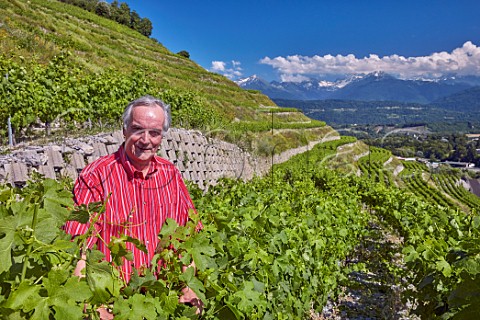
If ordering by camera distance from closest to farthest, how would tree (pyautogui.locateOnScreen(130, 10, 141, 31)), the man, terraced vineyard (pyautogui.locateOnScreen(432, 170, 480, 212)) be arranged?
the man → terraced vineyard (pyautogui.locateOnScreen(432, 170, 480, 212)) → tree (pyautogui.locateOnScreen(130, 10, 141, 31))

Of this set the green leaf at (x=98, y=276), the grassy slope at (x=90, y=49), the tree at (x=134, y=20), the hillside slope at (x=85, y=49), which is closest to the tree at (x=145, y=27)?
→ the tree at (x=134, y=20)

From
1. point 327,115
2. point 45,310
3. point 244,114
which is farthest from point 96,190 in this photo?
point 327,115

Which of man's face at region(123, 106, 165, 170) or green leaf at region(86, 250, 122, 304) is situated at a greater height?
man's face at region(123, 106, 165, 170)

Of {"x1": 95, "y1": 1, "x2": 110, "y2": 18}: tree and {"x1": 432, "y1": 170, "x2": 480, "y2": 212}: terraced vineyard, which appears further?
{"x1": 95, "y1": 1, "x2": 110, "y2": 18}: tree

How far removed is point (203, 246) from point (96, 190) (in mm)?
652

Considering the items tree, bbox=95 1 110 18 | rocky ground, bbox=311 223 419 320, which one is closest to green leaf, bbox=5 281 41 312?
rocky ground, bbox=311 223 419 320

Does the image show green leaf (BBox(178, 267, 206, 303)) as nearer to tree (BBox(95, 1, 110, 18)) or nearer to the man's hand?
the man's hand

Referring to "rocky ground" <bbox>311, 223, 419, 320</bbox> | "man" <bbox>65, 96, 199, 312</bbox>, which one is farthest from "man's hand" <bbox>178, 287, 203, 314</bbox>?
"rocky ground" <bbox>311, 223, 419, 320</bbox>

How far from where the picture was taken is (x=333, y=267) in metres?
5.60

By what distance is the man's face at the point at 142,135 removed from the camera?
2.13 m

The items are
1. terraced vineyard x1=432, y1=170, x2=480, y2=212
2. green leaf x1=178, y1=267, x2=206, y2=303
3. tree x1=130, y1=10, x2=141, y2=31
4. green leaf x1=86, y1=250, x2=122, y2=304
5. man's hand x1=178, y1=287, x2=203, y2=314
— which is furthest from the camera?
tree x1=130, y1=10, x2=141, y2=31

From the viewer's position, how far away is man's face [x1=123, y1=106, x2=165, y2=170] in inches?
83.8

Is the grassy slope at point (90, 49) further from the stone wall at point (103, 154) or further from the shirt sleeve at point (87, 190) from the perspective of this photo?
the shirt sleeve at point (87, 190)

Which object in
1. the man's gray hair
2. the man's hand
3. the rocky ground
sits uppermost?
the man's gray hair
